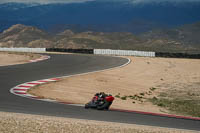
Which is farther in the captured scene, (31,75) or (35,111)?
(31,75)

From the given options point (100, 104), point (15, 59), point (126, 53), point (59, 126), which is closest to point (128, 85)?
point (100, 104)

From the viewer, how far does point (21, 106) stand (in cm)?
1464

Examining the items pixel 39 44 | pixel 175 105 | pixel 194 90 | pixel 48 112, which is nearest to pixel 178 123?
pixel 48 112

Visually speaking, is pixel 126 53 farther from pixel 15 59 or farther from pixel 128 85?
pixel 128 85

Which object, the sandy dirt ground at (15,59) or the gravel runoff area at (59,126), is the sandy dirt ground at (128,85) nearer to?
the gravel runoff area at (59,126)

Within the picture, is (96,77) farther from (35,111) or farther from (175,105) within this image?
(35,111)

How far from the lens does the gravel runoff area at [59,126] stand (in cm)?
1127

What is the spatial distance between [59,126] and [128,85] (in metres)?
14.4

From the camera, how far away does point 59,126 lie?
11.7 metres

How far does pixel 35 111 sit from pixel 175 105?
8521 millimetres

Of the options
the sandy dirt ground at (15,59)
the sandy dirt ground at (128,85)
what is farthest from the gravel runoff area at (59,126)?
the sandy dirt ground at (15,59)

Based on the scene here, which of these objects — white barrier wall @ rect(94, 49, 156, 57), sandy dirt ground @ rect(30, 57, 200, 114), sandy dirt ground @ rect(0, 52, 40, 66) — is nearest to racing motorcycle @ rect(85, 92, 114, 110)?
sandy dirt ground @ rect(30, 57, 200, 114)

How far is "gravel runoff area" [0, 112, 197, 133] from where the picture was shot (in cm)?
1127

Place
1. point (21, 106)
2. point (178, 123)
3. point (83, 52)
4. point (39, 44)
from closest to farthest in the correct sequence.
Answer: point (178, 123)
point (21, 106)
point (83, 52)
point (39, 44)
